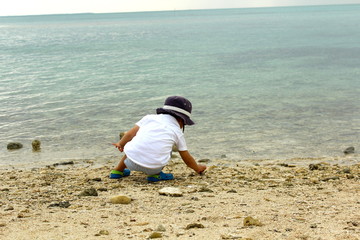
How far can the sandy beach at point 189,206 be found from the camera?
153 inches

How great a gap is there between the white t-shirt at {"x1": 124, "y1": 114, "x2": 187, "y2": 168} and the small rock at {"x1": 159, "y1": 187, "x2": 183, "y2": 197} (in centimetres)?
59

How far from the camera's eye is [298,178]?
6605 mm

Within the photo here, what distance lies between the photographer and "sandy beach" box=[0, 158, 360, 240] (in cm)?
388

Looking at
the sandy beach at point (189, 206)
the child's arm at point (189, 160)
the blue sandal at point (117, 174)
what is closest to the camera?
the sandy beach at point (189, 206)

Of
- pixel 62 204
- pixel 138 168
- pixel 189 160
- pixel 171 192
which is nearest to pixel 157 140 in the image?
pixel 138 168

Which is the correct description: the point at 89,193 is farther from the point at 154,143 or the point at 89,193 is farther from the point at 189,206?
the point at 189,206

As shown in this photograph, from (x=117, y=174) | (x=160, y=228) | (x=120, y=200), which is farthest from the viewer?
(x=117, y=174)

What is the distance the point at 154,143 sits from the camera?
19.4ft

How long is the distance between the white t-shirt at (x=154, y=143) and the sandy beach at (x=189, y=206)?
0.32 meters

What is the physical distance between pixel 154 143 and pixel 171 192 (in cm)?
79

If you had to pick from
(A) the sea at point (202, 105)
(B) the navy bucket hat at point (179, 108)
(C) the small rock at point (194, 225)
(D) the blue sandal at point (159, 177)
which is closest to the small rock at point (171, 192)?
(D) the blue sandal at point (159, 177)

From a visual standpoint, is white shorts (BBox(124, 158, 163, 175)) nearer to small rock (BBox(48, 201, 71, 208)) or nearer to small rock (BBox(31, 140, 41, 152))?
small rock (BBox(48, 201, 71, 208))

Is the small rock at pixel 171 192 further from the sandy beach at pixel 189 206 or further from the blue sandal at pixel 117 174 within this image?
the blue sandal at pixel 117 174

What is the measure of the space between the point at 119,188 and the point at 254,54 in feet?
84.1
